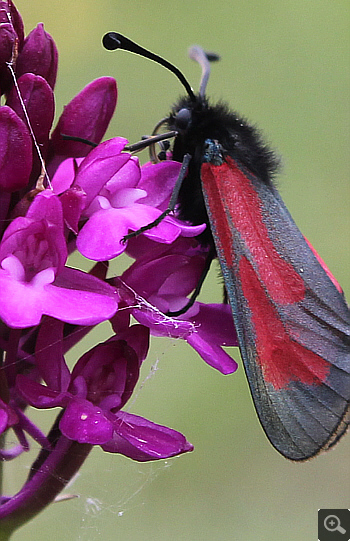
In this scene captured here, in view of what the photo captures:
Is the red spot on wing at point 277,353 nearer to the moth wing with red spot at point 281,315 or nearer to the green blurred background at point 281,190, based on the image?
the moth wing with red spot at point 281,315

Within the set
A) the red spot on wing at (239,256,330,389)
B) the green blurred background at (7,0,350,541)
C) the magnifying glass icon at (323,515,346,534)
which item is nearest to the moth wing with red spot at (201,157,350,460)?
the red spot on wing at (239,256,330,389)

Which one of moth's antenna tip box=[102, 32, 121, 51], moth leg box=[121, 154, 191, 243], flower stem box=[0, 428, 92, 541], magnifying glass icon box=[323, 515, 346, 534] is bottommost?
magnifying glass icon box=[323, 515, 346, 534]

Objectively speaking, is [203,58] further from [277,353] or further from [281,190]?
[277,353]

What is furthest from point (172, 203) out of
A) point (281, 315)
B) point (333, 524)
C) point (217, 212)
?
point (333, 524)

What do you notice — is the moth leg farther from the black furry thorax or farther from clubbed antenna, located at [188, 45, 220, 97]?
clubbed antenna, located at [188, 45, 220, 97]

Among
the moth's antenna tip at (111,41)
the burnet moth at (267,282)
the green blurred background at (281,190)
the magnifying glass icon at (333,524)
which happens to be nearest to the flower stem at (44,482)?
the green blurred background at (281,190)

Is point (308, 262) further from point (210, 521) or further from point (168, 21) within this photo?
point (168, 21)
